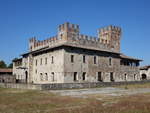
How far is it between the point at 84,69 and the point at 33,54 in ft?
36.5

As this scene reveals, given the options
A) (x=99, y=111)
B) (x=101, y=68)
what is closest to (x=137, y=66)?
(x=101, y=68)

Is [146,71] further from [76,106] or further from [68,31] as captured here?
[76,106]

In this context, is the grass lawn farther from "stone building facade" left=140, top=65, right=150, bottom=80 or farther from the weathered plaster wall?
"stone building facade" left=140, top=65, right=150, bottom=80

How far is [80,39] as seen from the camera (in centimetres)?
3197

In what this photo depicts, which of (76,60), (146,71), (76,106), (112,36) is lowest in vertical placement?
(76,106)

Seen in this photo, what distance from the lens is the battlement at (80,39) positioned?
30.9m

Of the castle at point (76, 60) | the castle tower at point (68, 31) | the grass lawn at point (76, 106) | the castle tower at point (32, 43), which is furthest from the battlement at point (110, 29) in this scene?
the grass lawn at point (76, 106)

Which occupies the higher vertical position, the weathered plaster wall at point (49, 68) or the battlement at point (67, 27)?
the battlement at point (67, 27)

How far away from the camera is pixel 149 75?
44812 mm

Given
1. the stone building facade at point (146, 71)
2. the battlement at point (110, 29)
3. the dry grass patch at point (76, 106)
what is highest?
the battlement at point (110, 29)

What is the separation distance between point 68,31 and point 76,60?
499 cm

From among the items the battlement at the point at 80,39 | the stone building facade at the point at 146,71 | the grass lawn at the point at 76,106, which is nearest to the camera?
the grass lawn at the point at 76,106

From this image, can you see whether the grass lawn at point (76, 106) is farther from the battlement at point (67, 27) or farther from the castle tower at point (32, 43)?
the castle tower at point (32, 43)

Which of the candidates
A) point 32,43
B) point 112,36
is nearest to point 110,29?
point 112,36
